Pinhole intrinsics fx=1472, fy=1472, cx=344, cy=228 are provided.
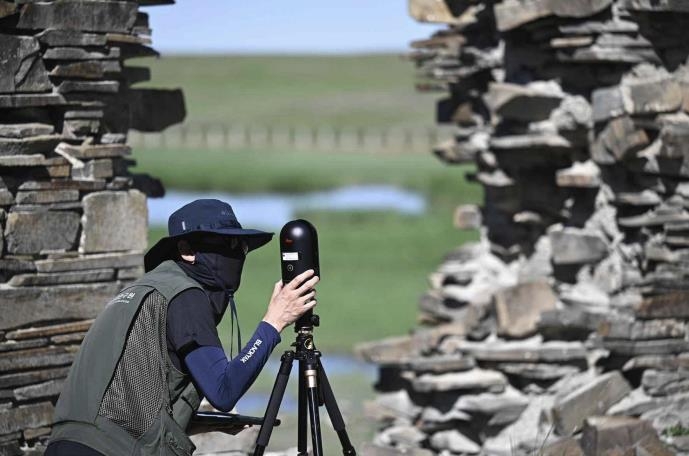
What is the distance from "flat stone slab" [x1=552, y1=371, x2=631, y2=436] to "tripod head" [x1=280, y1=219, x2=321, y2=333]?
3.84m

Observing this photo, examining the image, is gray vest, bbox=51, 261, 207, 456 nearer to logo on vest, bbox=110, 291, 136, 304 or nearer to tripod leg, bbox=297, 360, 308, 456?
logo on vest, bbox=110, 291, 136, 304

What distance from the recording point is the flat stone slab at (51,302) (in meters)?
7.80

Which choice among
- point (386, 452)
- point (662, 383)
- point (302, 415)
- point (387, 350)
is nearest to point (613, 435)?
point (662, 383)

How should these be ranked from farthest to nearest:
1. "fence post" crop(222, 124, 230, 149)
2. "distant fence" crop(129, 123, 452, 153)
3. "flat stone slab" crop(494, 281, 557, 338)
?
"fence post" crop(222, 124, 230, 149), "distant fence" crop(129, 123, 452, 153), "flat stone slab" crop(494, 281, 557, 338)

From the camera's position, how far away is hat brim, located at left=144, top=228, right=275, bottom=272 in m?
5.47

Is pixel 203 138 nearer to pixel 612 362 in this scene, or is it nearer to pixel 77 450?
pixel 612 362

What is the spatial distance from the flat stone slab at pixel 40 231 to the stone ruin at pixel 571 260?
218 centimetres

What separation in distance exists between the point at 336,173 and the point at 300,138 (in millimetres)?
17527

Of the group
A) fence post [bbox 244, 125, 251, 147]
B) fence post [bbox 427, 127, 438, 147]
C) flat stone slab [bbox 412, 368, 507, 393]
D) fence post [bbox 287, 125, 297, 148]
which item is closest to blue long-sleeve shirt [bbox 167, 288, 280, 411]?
flat stone slab [bbox 412, 368, 507, 393]

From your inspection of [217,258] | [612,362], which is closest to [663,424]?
[612,362]

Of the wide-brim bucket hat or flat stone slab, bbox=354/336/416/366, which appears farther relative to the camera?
flat stone slab, bbox=354/336/416/366

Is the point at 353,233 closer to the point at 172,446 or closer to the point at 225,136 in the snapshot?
the point at 172,446

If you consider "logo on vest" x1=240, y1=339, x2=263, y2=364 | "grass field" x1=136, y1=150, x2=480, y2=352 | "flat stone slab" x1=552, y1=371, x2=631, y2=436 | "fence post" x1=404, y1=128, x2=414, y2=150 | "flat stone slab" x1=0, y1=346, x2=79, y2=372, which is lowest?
"fence post" x1=404, y1=128, x2=414, y2=150

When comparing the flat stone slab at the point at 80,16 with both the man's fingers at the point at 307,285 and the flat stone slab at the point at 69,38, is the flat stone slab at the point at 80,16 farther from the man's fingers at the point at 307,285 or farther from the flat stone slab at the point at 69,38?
the man's fingers at the point at 307,285
